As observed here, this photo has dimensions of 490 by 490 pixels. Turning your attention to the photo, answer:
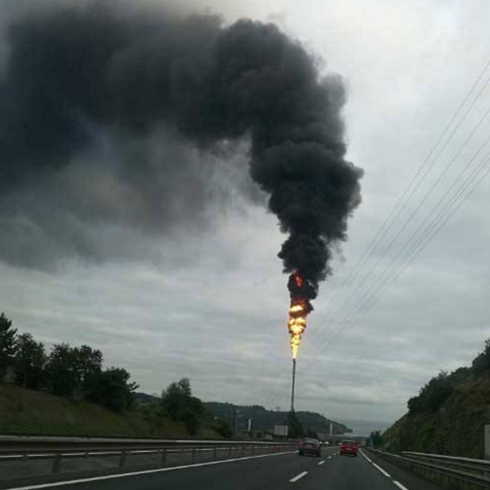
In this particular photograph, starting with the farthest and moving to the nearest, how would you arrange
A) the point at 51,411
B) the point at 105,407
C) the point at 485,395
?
the point at 105,407 < the point at 51,411 < the point at 485,395

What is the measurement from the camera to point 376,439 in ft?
511

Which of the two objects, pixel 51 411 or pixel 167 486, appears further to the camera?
pixel 51 411

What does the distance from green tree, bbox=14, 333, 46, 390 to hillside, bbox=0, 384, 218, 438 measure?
11594mm

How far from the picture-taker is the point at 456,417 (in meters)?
61.6

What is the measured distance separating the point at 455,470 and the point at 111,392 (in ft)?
339

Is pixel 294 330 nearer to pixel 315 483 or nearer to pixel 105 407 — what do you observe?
pixel 315 483

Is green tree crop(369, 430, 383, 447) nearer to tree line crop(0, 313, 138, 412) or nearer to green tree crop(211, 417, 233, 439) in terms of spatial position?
green tree crop(211, 417, 233, 439)

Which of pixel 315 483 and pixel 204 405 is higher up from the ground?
pixel 204 405

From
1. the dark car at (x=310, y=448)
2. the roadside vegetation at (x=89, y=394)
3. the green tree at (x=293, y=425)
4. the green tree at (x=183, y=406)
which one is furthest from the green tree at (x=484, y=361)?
the green tree at (x=183, y=406)

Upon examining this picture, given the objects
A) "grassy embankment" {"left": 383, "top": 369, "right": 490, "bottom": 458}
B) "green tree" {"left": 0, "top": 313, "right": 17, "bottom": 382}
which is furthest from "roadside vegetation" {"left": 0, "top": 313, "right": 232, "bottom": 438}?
"grassy embankment" {"left": 383, "top": 369, "right": 490, "bottom": 458}

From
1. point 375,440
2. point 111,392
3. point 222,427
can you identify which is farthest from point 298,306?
point 375,440

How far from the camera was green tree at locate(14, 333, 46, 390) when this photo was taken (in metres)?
117

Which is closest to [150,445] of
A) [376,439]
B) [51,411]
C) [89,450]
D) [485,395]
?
[89,450]

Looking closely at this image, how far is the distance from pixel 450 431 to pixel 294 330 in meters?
18.9
